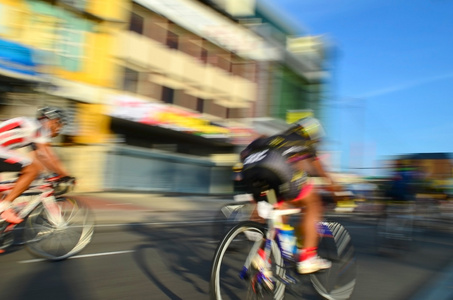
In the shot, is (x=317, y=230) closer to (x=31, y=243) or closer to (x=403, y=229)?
(x=31, y=243)

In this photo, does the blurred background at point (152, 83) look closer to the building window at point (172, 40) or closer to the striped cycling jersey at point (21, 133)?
the building window at point (172, 40)

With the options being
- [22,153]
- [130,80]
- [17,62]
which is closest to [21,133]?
[22,153]

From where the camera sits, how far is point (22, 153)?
450 cm

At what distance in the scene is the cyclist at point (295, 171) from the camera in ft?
10.5

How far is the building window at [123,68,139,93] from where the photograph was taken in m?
17.7

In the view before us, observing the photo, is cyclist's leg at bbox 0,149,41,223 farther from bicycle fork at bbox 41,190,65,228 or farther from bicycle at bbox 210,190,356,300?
bicycle at bbox 210,190,356,300

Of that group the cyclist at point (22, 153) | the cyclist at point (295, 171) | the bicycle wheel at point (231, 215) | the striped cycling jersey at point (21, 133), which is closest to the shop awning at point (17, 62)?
the cyclist at point (22, 153)

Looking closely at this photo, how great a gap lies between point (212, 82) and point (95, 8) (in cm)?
842

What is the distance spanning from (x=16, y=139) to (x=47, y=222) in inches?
41.8

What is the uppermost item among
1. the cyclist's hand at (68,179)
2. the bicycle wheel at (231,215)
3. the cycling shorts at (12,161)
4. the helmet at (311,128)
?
the helmet at (311,128)

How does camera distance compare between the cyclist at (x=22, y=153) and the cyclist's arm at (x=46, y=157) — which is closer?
the cyclist at (x=22, y=153)

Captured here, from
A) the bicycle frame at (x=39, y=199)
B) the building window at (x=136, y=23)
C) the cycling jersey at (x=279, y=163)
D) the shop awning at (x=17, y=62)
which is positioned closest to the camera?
the cycling jersey at (x=279, y=163)

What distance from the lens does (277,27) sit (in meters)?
28.4

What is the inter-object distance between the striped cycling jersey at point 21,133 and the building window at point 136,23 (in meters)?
14.2
